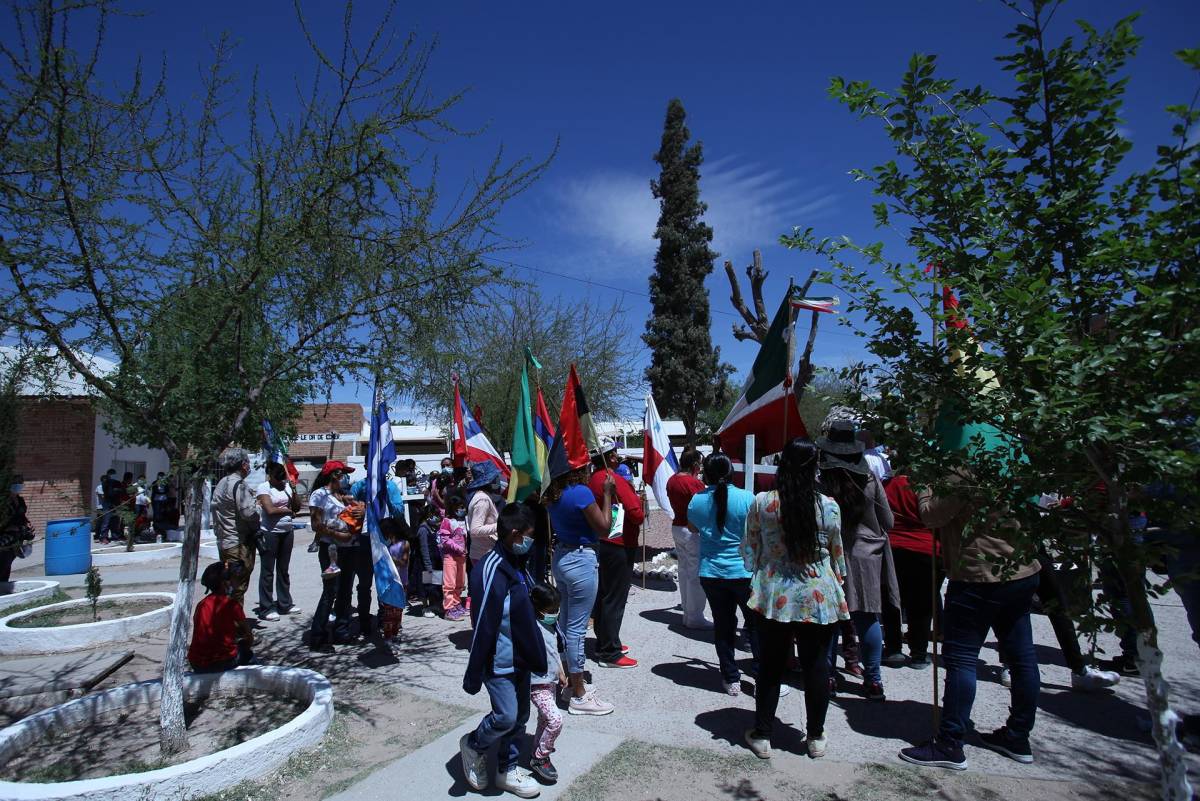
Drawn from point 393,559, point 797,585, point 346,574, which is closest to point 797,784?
point 797,585

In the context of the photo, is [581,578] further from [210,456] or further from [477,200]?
[477,200]

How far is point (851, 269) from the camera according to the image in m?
2.85

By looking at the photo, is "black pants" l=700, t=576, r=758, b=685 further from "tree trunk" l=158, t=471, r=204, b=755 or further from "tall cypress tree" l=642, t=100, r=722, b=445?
Answer: "tall cypress tree" l=642, t=100, r=722, b=445

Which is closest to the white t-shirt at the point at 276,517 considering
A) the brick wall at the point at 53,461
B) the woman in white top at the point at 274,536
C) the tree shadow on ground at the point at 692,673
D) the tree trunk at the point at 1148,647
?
the woman in white top at the point at 274,536

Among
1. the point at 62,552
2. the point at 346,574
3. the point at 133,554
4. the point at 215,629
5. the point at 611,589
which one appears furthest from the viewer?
the point at 133,554

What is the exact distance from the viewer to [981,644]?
13.4 ft

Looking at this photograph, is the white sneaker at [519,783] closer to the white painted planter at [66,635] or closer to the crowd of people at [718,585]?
the crowd of people at [718,585]

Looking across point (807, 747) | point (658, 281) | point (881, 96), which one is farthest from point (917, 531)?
point (658, 281)

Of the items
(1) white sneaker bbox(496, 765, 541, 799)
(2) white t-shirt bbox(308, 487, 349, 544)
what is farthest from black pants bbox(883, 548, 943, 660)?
(2) white t-shirt bbox(308, 487, 349, 544)

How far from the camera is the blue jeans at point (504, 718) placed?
3855 millimetres

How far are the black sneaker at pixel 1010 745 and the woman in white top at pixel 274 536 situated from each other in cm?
716

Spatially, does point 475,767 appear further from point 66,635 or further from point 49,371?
point 66,635

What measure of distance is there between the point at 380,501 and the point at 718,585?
318cm

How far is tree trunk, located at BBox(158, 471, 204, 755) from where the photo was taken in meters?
4.53
